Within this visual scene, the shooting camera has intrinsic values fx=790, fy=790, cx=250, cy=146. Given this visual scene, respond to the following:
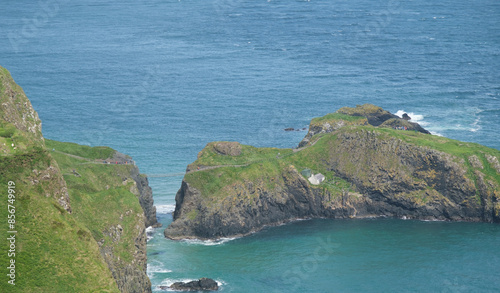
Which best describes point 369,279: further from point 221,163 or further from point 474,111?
point 474,111

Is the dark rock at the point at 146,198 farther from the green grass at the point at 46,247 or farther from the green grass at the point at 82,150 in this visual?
the green grass at the point at 46,247

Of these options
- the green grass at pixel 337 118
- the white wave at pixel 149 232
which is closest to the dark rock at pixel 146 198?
the white wave at pixel 149 232

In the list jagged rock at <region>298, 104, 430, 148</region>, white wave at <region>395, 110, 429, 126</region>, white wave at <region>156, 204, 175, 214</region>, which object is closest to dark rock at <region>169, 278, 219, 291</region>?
white wave at <region>156, 204, 175, 214</region>

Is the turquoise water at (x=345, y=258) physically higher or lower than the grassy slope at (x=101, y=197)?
lower

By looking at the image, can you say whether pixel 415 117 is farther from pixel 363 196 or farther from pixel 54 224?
pixel 54 224

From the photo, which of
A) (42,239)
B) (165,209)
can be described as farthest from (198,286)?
(42,239)

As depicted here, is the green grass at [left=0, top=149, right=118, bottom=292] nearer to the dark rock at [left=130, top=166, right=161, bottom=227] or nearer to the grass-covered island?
the grass-covered island
